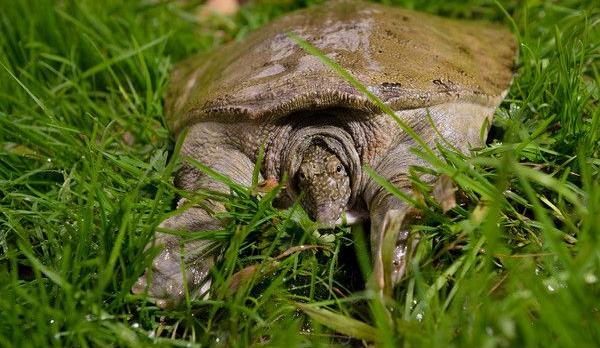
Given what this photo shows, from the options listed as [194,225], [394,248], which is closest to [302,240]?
[394,248]

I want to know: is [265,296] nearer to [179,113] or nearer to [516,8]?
[179,113]

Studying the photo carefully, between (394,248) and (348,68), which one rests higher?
(348,68)

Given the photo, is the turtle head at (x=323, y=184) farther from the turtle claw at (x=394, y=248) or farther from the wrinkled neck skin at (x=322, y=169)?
the turtle claw at (x=394, y=248)

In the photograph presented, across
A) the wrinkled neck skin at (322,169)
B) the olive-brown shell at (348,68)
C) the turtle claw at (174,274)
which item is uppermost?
the olive-brown shell at (348,68)

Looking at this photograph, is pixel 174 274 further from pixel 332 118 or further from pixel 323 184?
pixel 332 118

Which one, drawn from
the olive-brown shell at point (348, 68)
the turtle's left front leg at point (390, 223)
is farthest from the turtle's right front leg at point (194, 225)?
the turtle's left front leg at point (390, 223)

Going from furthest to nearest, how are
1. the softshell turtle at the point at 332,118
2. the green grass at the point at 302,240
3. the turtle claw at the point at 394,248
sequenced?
1. the softshell turtle at the point at 332,118
2. the turtle claw at the point at 394,248
3. the green grass at the point at 302,240
